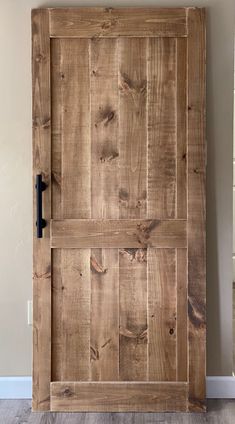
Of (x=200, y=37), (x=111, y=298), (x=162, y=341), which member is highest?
(x=200, y=37)

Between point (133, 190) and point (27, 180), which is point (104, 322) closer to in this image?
point (133, 190)

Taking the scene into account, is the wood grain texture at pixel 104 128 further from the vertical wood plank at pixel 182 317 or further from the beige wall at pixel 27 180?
the vertical wood plank at pixel 182 317

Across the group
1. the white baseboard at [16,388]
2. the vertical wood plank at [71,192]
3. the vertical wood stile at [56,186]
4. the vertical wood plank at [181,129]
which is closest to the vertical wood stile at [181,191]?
the vertical wood plank at [181,129]

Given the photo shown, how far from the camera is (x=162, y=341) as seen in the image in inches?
107

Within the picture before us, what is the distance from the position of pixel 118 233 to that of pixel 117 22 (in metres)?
1.01

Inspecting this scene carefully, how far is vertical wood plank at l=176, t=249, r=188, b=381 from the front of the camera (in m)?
2.68

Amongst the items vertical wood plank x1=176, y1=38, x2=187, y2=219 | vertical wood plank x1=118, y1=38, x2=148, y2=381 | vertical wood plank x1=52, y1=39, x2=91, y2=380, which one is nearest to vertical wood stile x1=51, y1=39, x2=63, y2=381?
vertical wood plank x1=52, y1=39, x2=91, y2=380

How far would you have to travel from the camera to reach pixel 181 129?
2.66m

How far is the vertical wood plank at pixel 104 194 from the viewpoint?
2.66m

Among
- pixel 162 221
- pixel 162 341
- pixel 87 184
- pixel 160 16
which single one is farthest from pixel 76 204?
pixel 160 16

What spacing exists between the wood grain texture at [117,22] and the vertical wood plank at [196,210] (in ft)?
0.27

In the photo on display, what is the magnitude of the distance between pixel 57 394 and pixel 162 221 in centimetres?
99

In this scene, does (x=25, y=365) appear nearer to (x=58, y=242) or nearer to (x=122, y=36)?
(x=58, y=242)

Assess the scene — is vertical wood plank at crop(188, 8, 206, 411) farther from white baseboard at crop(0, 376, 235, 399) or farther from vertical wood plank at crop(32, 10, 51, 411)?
vertical wood plank at crop(32, 10, 51, 411)
